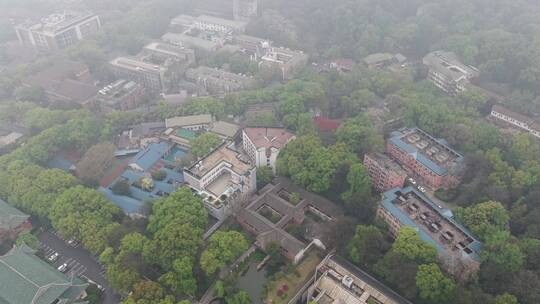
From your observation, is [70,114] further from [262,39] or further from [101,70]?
[262,39]

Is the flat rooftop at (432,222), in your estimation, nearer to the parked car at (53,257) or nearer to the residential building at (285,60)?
the parked car at (53,257)

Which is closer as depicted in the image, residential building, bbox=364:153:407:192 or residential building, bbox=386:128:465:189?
residential building, bbox=364:153:407:192

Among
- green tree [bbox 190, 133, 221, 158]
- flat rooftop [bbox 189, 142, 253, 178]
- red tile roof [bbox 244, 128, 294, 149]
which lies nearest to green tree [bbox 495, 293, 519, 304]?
flat rooftop [bbox 189, 142, 253, 178]

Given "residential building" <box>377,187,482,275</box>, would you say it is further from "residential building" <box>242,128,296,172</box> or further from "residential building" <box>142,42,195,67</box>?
"residential building" <box>142,42,195,67</box>

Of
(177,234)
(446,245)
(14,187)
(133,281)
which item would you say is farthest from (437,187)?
(14,187)

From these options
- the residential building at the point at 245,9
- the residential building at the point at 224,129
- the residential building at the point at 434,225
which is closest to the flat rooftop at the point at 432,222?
the residential building at the point at 434,225

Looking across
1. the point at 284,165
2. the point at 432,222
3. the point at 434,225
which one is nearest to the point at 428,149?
the point at 432,222

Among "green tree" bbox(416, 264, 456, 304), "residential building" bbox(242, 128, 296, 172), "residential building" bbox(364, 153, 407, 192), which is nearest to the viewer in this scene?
"green tree" bbox(416, 264, 456, 304)
